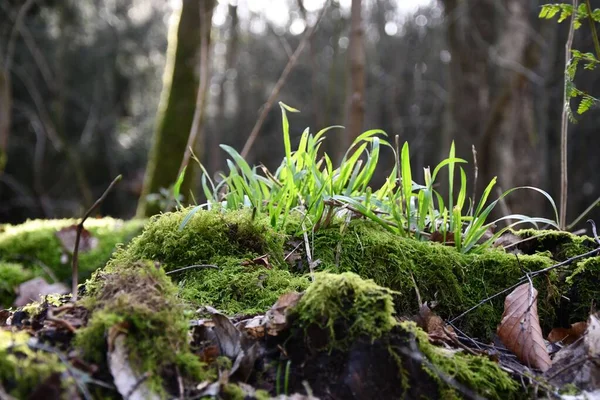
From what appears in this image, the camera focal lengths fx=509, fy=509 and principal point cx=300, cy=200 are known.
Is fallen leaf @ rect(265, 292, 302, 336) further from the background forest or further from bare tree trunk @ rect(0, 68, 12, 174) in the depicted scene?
bare tree trunk @ rect(0, 68, 12, 174)

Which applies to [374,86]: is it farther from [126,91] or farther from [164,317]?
[164,317]

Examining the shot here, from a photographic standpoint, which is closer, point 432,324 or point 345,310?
point 345,310

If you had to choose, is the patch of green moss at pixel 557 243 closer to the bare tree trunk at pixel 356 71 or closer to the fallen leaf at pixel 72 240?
the bare tree trunk at pixel 356 71

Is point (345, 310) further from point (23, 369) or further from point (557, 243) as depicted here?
point (557, 243)

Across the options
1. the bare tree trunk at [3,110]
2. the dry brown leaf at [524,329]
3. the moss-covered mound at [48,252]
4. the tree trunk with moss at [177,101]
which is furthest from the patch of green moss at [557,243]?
the bare tree trunk at [3,110]

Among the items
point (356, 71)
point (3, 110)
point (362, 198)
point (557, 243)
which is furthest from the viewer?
point (3, 110)

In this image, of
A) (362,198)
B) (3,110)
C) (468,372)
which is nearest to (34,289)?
(362,198)

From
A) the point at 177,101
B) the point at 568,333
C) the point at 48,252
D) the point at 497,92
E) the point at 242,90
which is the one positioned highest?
the point at 177,101

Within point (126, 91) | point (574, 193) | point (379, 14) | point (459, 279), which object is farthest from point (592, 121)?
point (459, 279)
